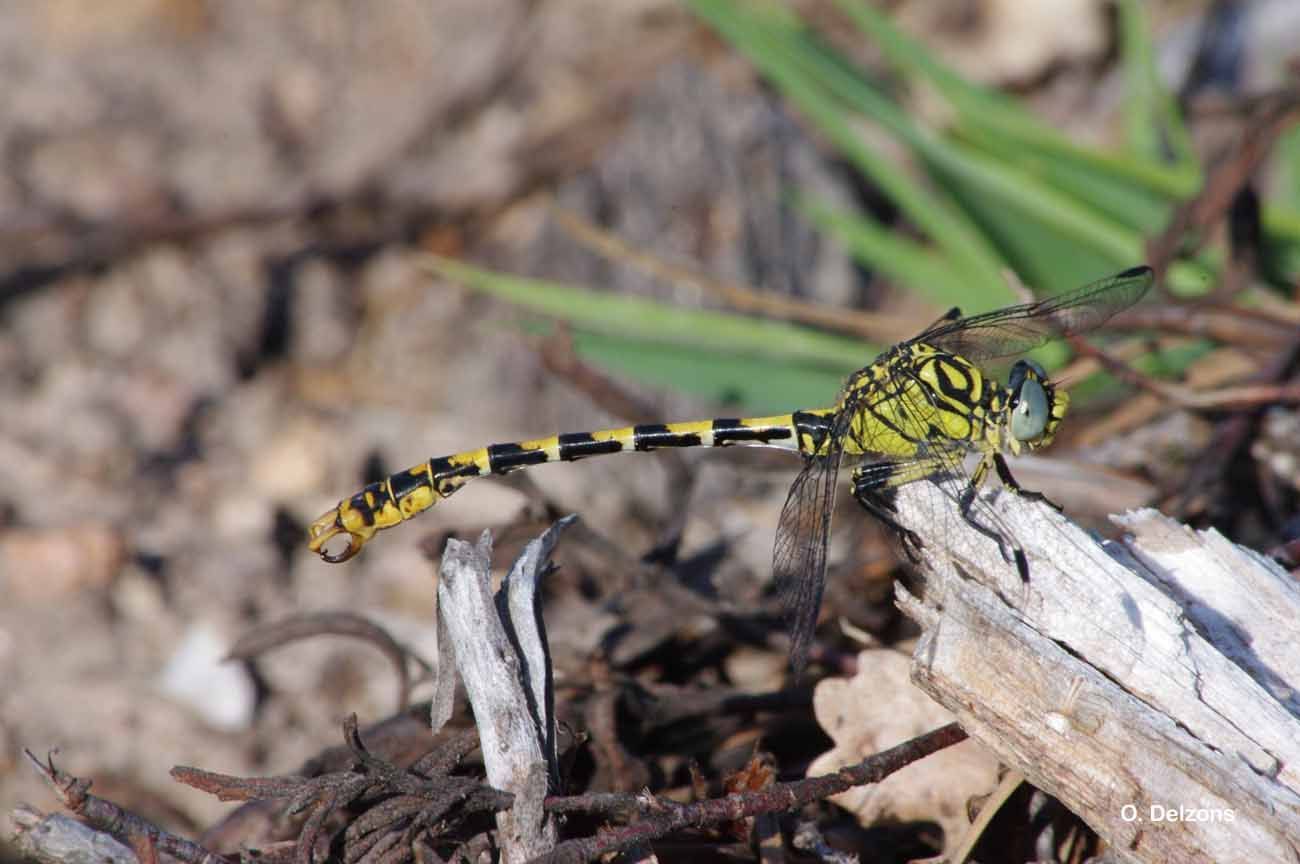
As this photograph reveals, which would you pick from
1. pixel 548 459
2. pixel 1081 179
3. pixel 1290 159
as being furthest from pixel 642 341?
pixel 1290 159

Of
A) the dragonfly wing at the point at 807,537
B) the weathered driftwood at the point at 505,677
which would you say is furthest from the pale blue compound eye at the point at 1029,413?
the weathered driftwood at the point at 505,677

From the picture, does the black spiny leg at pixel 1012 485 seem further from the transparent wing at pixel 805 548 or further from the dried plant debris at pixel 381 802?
the dried plant debris at pixel 381 802

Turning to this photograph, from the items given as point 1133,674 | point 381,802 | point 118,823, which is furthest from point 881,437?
point 118,823

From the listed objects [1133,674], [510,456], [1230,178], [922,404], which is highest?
[1230,178]

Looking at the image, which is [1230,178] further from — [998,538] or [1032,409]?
[998,538]

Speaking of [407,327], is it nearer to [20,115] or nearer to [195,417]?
[195,417]

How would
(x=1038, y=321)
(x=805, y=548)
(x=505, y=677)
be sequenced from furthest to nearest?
(x=1038, y=321)
(x=805, y=548)
(x=505, y=677)
